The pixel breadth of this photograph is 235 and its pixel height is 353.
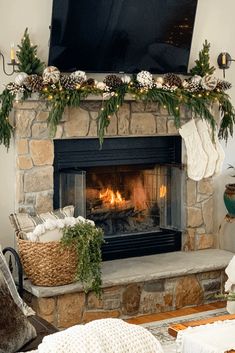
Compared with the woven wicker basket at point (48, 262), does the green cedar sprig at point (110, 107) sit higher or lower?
higher

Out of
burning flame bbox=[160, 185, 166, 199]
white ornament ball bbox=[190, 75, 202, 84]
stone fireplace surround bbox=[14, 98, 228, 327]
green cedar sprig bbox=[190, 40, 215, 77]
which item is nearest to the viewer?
stone fireplace surround bbox=[14, 98, 228, 327]

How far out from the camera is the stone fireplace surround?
14.3ft

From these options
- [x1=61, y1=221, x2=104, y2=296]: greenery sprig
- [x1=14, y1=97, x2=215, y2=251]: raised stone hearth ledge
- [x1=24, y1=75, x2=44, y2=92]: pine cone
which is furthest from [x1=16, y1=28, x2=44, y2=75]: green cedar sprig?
[x1=61, y1=221, x2=104, y2=296]: greenery sprig

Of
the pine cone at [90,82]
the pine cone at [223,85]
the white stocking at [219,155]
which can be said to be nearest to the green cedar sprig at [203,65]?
the pine cone at [223,85]

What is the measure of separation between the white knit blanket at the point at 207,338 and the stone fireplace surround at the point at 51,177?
1283 millimetres

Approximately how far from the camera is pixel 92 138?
4836 millimetres

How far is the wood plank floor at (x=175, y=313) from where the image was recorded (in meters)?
4.57

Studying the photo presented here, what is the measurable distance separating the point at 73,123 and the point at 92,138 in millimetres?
272

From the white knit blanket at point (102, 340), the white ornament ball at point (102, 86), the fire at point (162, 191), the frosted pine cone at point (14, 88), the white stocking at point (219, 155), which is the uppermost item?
the white ornament ball at point (102, 86)

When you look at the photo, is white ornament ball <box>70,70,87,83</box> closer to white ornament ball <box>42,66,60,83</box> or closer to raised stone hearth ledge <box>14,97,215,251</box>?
white ornament ball <box>42,66,60,83</box>

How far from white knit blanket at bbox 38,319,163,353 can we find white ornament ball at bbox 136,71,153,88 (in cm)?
286

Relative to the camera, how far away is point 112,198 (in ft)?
17.1

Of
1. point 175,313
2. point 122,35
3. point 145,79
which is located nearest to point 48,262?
point 175,313

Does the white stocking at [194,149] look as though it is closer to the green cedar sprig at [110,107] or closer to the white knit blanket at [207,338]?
the green cedar sprig at [110,107]
